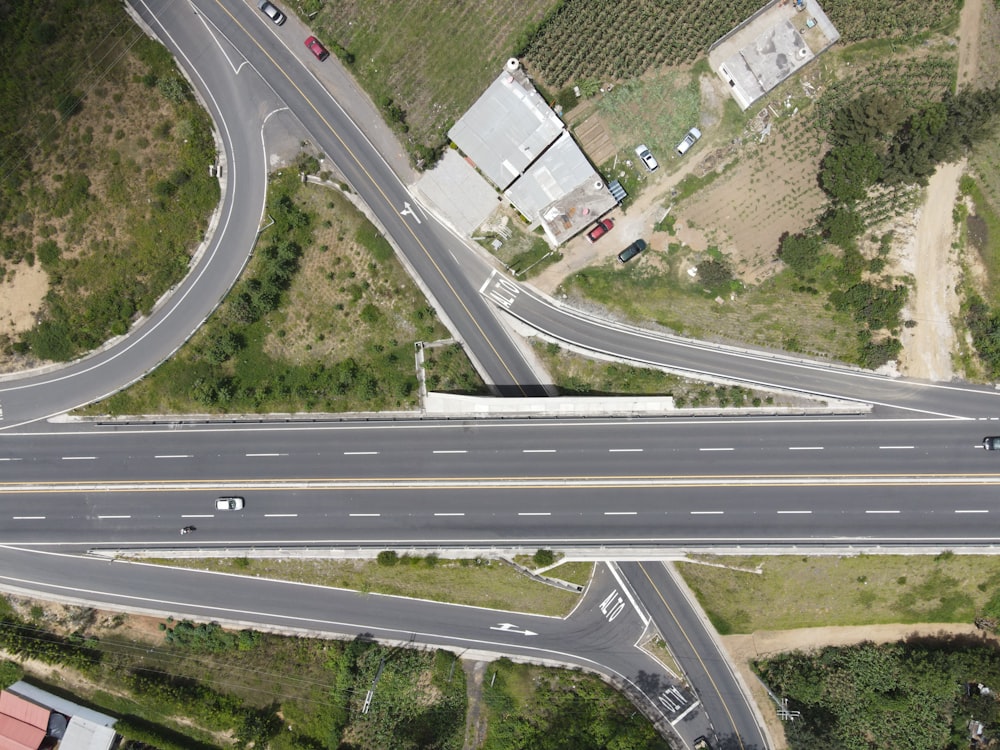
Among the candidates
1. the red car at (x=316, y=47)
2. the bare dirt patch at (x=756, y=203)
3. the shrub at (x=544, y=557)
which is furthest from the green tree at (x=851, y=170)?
the red car at (x=316, y=47)

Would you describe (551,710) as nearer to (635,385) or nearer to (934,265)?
(635,385)

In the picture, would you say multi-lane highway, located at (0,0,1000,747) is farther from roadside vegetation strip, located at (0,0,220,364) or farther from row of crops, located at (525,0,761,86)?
row of crops, located at (525,0,761,86)

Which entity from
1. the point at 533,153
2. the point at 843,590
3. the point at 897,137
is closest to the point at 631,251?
the point at 533,153

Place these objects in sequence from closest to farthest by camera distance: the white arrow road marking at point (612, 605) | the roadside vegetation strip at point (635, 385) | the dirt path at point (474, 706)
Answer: the roadside vegetation strip at point (635, 385), the dirt path at point (474, 706), the white arrow road marking at point (612, 605)

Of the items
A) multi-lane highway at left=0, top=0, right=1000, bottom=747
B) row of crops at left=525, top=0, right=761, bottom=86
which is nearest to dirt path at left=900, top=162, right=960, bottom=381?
multi-lane highway at left=0, top=0, right=1000, bottom=747

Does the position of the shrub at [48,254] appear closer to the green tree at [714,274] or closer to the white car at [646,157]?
the white car at [646,157]

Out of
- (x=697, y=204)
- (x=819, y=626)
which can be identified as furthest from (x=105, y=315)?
(x=819, y=626)
